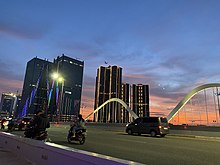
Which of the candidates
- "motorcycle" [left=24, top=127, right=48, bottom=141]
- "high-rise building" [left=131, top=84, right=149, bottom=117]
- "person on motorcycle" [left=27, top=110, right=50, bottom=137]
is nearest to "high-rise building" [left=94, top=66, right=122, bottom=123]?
"high-rise building" [left=131, top=84, right=149, bottom=117]

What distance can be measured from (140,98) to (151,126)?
10004cm

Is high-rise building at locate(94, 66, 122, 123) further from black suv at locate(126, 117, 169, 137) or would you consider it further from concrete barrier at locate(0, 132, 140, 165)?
concrete barrier at locate(0, 132, 140, 165)

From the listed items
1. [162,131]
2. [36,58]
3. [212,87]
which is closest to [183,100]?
[212,87]

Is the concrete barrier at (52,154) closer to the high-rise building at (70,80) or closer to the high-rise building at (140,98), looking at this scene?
the high-rise building at (70,80)

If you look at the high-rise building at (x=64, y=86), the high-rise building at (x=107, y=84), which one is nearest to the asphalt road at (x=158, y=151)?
the high-rise building at (x=64, y=86)

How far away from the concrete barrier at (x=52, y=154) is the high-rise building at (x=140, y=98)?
362 feet

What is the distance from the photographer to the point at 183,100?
44.7m

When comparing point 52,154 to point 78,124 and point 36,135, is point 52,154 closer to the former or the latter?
point 36,135

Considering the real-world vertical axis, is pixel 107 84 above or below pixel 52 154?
above

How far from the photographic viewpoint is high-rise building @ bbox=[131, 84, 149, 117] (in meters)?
115

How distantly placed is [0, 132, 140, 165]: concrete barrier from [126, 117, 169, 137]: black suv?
13.4m

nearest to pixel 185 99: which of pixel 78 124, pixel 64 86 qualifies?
pixel 78 124

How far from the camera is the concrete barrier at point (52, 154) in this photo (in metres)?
3.24

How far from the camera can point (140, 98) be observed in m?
117
